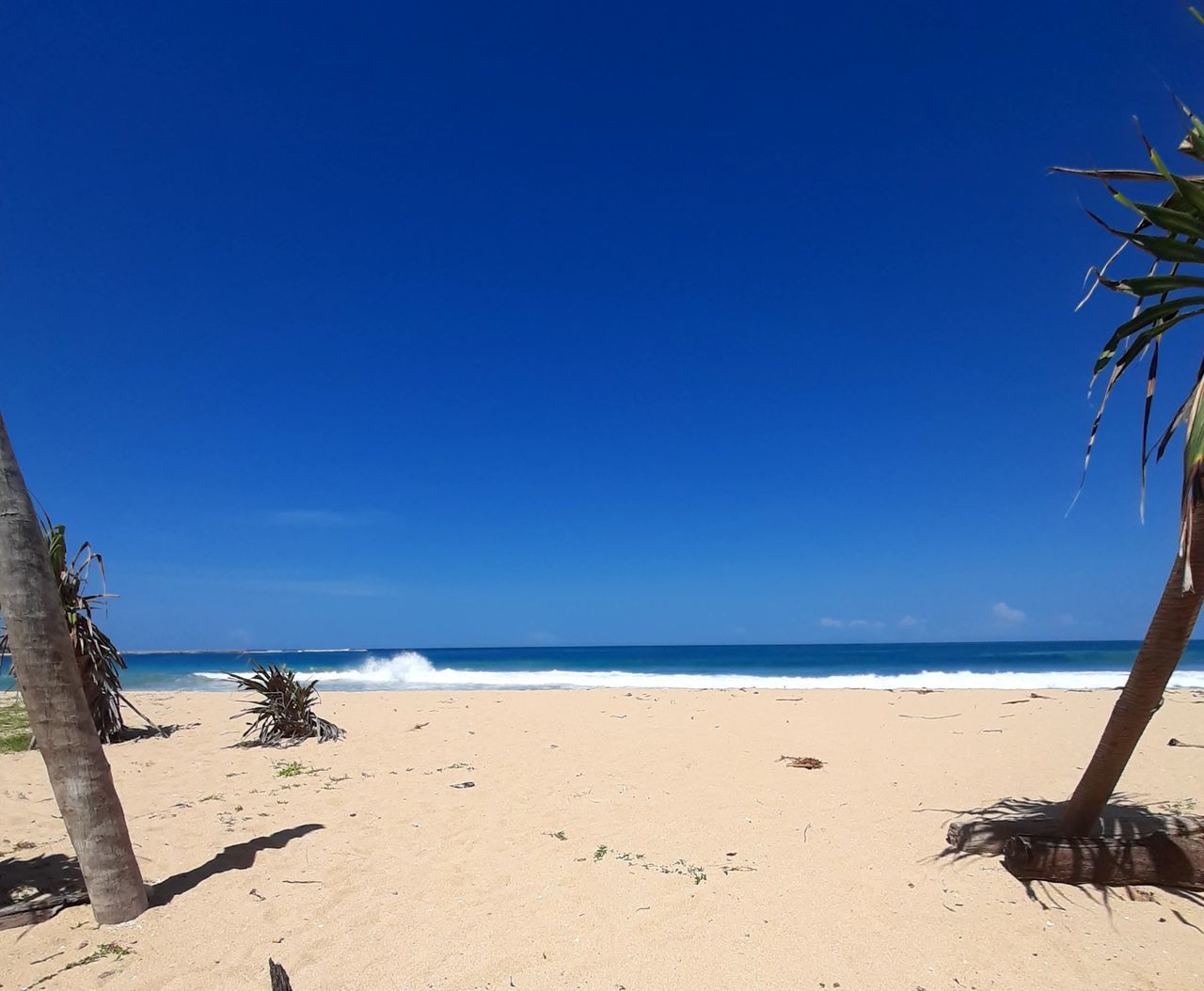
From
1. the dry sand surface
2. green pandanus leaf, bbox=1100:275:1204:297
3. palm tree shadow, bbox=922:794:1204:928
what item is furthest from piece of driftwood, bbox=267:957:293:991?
green pandanus leaf, bbox=1100:275:1204:297

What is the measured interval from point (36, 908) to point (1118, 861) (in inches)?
264

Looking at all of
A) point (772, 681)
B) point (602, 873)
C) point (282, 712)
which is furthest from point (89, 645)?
point (772, 681)

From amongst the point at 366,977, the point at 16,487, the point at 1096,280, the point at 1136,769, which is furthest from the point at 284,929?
the point at 1136,769

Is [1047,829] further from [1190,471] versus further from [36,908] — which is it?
[36,908]

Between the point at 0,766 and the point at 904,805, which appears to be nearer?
the point at 904,805

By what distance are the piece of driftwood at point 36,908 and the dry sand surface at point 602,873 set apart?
102 mm

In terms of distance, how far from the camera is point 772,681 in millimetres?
27984

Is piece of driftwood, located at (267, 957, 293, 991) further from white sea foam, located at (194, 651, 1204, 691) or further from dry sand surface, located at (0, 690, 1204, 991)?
white sea foam, located at (194, 651, 1204, 691)

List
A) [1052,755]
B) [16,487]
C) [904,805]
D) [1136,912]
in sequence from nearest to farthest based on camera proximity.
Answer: [16,487], [1136,912], [904,805], [1052,755]

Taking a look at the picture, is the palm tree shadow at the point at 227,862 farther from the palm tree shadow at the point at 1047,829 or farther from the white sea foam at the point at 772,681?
the white sea foam at the point at 772,681

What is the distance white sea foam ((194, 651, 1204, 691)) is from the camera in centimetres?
2403

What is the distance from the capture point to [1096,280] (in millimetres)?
4180

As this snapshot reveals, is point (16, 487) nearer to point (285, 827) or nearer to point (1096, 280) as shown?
point (285, 827)

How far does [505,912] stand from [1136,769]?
Result: 6.91 metres
